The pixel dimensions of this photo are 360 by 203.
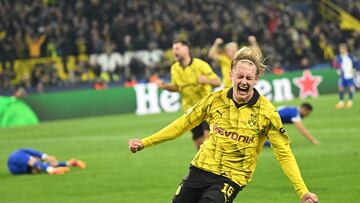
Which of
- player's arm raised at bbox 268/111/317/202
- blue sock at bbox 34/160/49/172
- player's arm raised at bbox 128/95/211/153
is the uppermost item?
player's arm raised at bbox 128/95/211/153

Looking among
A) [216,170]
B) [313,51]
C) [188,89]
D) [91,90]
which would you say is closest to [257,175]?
[188,89]

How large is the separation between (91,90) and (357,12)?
712 inches

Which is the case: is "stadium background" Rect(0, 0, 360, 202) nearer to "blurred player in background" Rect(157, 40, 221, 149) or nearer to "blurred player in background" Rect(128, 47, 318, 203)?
"blurred player in background" Rect(157, 40, 221, 149)

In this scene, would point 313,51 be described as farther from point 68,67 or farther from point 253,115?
point 253,115

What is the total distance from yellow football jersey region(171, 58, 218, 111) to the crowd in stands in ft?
55.8

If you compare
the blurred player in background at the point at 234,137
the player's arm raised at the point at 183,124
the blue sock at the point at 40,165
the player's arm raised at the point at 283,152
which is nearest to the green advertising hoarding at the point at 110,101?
the blue sock at the point at 40,165

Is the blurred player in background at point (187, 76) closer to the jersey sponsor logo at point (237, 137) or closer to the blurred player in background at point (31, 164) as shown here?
the blurred player in background at point (31, 164)

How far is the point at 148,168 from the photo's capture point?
16.2 m

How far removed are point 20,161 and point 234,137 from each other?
9160 millimetres

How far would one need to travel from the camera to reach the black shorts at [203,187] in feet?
24.0

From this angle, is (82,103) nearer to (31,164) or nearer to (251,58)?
(31,164)

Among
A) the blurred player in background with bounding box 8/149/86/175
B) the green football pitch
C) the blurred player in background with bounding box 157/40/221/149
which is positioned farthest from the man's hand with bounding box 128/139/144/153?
the blurred player in background with bounding box 8/149/86/175

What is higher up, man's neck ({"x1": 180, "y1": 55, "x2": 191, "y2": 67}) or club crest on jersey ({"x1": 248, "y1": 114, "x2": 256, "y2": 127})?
man's neck ({"x1": 180, "y1": 55, "x2": 191, "y2": 67})

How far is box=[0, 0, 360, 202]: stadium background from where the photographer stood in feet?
46.6
